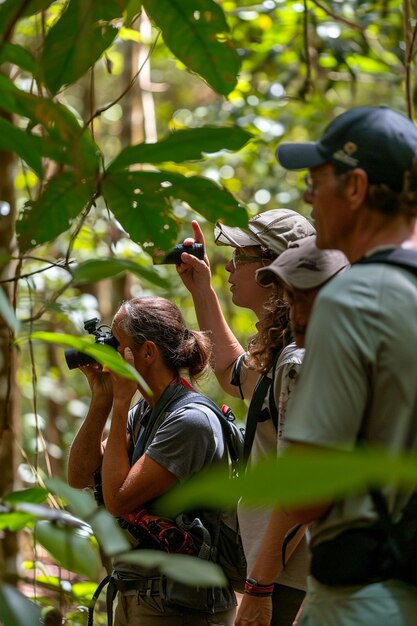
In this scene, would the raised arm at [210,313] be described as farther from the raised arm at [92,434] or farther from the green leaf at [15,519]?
the green leaf at [15,519]

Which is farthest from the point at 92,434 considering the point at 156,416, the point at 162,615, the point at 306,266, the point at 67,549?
the point at 67,549

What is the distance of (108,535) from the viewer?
0.99 m

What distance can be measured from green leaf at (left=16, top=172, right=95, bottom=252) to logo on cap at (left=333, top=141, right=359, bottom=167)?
0.43 metres

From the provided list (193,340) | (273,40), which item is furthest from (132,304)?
(273,40)

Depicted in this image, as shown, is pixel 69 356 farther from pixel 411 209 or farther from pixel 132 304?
pixel 411 209

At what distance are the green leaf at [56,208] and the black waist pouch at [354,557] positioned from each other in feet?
→ 2.20

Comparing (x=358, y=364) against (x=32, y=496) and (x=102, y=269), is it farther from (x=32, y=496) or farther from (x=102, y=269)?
(x=32, y=496)

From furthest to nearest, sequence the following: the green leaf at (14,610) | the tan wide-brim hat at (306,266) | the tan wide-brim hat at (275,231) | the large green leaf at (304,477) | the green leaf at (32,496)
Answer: the tan wide-brim hat at (275,231)
the tan wide-brim hat at (306,266)
the green leaf at (32,496)
the green leaf at (14,610)
the large green leaf at (304,477)

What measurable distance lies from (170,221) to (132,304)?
1360mm

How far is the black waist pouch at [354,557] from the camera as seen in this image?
4.82ft

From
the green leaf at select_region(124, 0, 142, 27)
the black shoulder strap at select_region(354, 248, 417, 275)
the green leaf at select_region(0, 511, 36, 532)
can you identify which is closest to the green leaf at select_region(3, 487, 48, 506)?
the green leaf at select_region(0, 511, 36, 532)

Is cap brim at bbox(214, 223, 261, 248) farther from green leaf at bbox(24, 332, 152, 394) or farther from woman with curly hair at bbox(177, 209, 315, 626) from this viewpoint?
green leaf at bbox(24, 332, 152, 394)

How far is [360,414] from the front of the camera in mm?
1447

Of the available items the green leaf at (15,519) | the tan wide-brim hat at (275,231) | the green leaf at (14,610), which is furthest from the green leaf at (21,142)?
the tan wide-brim hat at (275,231)
